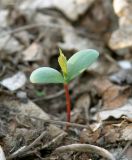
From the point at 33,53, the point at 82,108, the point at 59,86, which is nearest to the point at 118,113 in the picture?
the point at 82,108

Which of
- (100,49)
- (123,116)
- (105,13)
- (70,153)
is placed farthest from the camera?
(105,13)

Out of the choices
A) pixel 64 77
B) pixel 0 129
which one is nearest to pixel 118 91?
pixel 64 77

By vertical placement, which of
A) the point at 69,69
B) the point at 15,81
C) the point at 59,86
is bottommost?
the point at 59,86

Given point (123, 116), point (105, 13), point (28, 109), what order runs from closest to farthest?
point (123, 116) → point (28, 109) → point (105, 13)

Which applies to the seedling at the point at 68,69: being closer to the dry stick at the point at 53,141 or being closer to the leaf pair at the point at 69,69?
the leaf pair at the point at 69,69

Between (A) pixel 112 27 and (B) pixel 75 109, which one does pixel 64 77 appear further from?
(A) pixel 112 27

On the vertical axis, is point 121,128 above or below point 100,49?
below

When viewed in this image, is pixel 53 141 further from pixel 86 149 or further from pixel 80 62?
pixel 80 62
